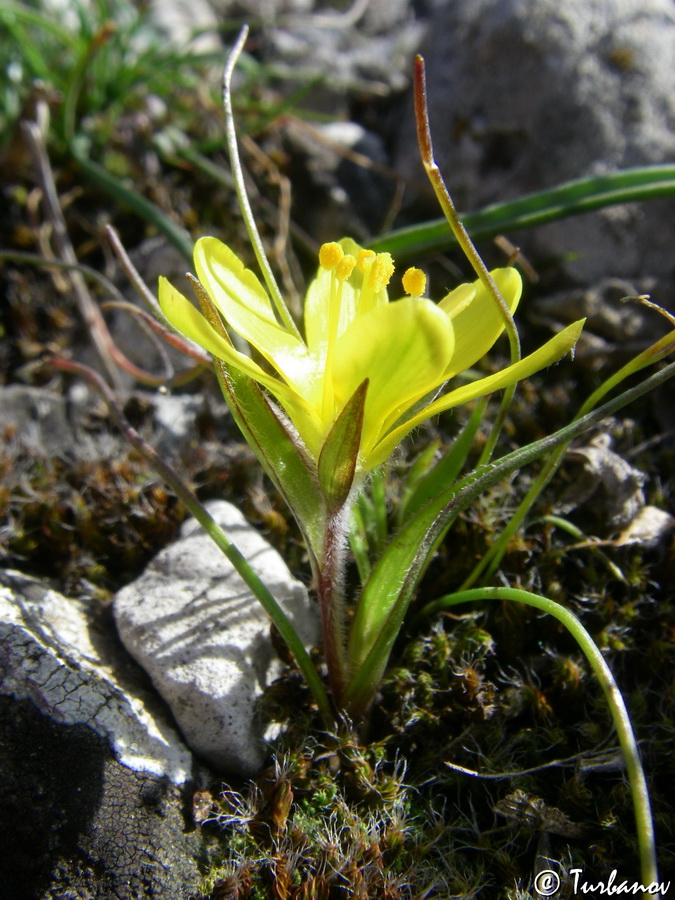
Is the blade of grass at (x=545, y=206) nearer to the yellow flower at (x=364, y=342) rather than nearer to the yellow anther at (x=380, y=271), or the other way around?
the yellow flower at (x=364, y=342)

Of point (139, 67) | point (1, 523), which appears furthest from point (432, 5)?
point (1, 523)

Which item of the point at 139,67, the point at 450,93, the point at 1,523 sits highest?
the point at 139,67

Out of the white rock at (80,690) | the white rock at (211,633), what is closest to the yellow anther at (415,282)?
the white rock at (211,633)

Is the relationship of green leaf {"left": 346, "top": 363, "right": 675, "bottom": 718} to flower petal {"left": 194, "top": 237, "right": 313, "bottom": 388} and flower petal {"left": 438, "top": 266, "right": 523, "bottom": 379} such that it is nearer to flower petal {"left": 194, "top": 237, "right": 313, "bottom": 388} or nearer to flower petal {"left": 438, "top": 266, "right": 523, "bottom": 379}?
flower petal {"left": 438, "top": 266, "right": 523, "bottom": 379}

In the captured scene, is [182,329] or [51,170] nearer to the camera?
[182,329]

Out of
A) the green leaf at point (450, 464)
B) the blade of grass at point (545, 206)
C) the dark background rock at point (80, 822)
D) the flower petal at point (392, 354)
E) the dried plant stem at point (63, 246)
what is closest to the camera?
the flower petal at point (392, 354)

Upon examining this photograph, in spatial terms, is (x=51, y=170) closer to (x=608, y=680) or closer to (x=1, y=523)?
(x=1, y=523)

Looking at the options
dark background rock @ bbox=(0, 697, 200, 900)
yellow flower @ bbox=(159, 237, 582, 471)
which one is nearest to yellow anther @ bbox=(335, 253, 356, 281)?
yellow flower @ bbox=(159, 237, 582, 471)
